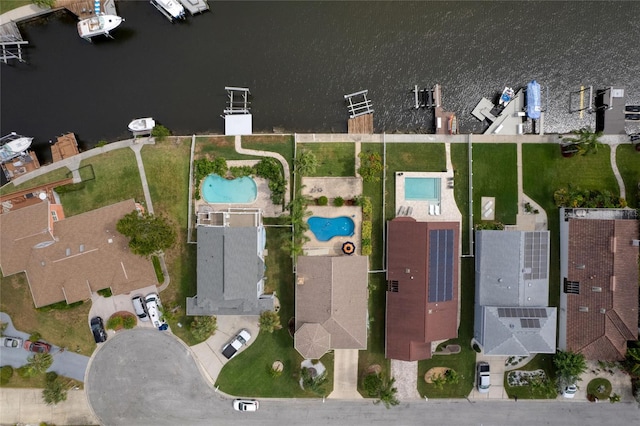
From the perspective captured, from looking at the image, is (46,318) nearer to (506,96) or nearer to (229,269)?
(229,269)

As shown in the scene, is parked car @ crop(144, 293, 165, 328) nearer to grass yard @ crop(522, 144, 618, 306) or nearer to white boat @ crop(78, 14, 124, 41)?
white boat @ crop(78, 14, 124, 41)

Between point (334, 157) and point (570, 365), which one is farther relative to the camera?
point (334, 157)

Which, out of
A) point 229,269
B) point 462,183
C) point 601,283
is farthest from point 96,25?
point 601,283

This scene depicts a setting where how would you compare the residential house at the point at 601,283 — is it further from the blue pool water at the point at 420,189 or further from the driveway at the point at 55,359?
the driveway at the point at 55,359

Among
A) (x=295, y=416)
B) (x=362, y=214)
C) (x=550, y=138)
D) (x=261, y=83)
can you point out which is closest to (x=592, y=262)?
(x=550, y=138)

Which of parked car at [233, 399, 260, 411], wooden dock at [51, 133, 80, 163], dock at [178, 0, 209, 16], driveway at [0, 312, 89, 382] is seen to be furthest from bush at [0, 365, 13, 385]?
dock at [178, 0, 209, 16]
